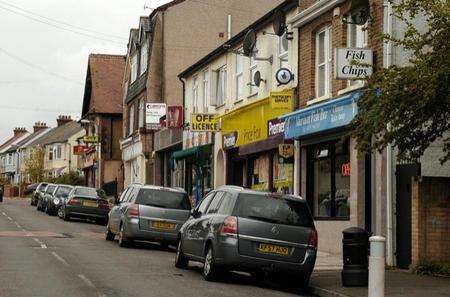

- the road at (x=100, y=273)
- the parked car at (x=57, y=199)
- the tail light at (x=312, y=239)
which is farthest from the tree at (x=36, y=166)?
the tail light at (x=312, y=239)

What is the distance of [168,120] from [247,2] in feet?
27.5

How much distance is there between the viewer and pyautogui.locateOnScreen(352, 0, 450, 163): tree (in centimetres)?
1128

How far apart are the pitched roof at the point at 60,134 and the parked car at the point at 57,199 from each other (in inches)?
1689

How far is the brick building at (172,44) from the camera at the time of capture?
40.7 metres

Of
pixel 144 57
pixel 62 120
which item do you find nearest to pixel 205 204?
pixel 144 57

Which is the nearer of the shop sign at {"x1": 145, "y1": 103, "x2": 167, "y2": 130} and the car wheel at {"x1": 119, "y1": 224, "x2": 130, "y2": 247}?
the car wheel at {"x1": 119, "y1": 224, "x2": 130, "y2": 247}

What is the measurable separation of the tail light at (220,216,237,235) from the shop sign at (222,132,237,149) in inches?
555

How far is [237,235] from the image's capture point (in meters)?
14.0

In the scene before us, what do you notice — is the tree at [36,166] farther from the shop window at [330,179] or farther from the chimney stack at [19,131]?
the shop window at [330,179]

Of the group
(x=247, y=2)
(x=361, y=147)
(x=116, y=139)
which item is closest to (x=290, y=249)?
(x=361, y=147)

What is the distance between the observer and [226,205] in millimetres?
14688

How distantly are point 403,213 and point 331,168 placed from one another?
4198 millimetres

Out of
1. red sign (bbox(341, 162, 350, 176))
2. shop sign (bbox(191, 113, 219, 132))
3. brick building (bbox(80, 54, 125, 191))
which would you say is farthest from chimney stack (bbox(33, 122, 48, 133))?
red sign (bbox(341, 162, 350, 176))

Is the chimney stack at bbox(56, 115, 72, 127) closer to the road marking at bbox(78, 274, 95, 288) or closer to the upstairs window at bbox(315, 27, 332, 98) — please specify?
the upstairs window at bbox(315, 27, 332, 98)
